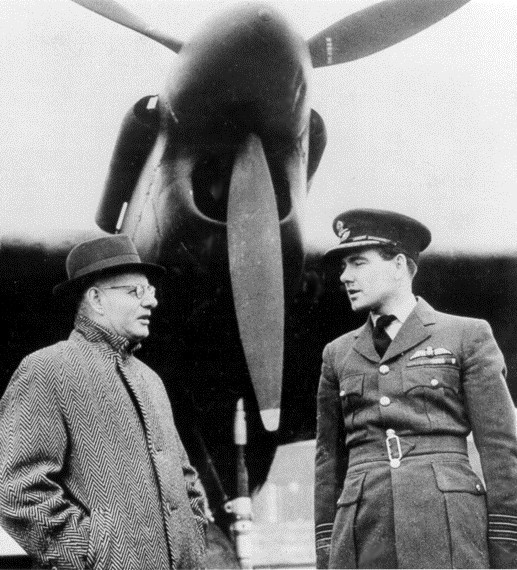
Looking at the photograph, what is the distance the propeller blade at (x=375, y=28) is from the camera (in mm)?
4445

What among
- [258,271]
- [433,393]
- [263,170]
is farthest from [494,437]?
[263,170]

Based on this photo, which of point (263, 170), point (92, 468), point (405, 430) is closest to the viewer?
point (92, 468)

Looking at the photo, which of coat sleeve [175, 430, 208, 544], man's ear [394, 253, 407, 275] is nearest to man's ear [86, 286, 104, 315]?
coat sleeve [175, 430, 208, 544]

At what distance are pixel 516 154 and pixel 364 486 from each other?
8.03 ft

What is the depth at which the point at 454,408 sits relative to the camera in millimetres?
2395

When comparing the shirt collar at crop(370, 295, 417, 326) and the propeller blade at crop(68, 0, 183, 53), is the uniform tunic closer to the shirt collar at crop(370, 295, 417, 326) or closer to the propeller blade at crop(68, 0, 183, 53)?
the shirt collar at crop(370, 295, 417, 326)

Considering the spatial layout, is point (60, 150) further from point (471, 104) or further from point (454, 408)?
point (454, 408)

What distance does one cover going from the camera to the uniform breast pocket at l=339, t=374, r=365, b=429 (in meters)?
2.51

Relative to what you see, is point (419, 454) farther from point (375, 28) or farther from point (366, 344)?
point (375, 28)

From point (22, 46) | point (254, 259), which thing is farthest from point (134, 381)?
point (22, 46)

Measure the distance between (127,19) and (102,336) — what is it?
9.32ft

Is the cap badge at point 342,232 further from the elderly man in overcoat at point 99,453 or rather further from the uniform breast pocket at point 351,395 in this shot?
the elderly man in overcoat at point 99,453

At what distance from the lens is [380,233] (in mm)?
2725

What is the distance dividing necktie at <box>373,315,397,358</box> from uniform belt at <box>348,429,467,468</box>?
301 mm
